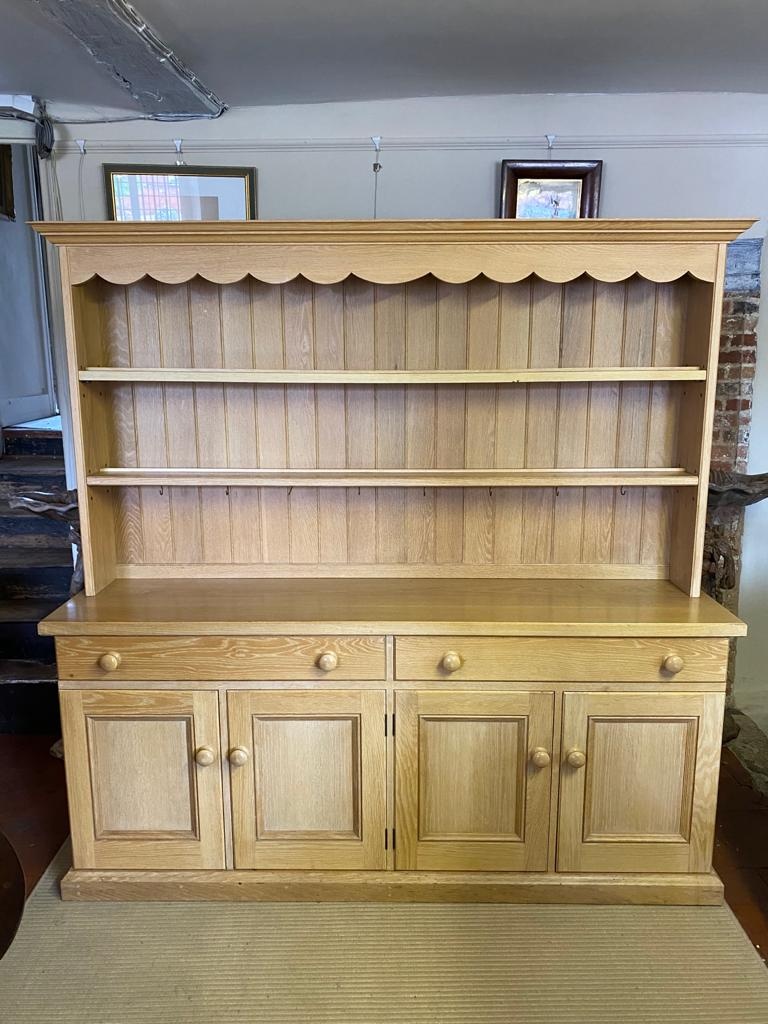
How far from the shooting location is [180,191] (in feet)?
8.74

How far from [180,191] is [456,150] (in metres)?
1.01

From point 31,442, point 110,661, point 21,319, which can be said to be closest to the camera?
point 110,661

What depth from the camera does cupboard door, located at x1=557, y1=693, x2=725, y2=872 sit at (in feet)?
6.64

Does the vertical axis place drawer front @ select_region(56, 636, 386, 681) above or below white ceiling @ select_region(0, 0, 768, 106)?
below

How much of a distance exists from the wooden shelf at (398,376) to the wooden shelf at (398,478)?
0.28 meters

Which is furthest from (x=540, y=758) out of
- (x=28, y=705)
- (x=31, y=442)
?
(x=31, y=442)

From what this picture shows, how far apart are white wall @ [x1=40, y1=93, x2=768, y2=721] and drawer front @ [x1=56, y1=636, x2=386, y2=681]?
5.20 ft

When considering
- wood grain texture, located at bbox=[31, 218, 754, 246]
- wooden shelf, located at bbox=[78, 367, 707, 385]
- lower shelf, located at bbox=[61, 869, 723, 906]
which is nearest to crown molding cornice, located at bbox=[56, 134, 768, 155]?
wood grain texture, located at bbox=[31, 218, 754, 246]

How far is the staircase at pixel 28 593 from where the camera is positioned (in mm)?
3082

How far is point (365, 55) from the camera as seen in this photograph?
7.30 feet

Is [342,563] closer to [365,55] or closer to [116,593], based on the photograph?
[116,593]

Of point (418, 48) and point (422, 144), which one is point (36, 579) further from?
point (418, 48)

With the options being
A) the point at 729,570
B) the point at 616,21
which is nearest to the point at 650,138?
the point at 616,21

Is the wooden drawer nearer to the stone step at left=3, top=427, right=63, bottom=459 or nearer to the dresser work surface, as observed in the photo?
the dresser work surface
